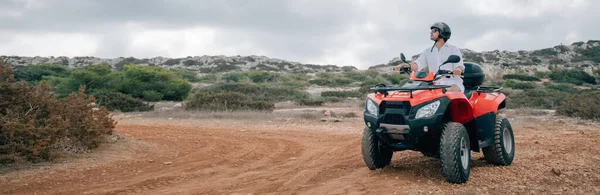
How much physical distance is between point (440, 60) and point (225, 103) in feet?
46.7

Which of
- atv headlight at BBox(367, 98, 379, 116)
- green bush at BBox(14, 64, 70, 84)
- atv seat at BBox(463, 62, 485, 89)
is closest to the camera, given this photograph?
atv headlight at BBox(367, 98, 379, 116)

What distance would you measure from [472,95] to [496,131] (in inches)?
26.7

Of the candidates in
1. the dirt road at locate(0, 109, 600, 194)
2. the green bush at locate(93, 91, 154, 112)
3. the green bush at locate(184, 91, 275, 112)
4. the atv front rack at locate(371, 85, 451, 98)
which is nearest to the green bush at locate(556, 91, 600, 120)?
the dirt road at locate(0, 109, 600, 194)

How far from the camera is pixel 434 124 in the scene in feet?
19.6

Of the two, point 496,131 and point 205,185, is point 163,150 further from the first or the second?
point 496,131

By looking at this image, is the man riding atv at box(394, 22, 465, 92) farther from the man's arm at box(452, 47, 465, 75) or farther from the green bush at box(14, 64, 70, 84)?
the green bush at box(14, 64, 70, 84)

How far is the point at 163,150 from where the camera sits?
10523 mm

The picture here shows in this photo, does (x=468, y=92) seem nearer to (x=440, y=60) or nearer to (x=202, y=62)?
(x=440, y=60)

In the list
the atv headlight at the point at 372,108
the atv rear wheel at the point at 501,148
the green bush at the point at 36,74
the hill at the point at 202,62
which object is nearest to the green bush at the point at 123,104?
the atv headlight at the point at 372,108

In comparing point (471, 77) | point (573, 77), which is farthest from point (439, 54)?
point (573, 77)

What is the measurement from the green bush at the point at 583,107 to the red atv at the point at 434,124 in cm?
1017

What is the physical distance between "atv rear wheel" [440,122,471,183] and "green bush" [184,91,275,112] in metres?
14.2

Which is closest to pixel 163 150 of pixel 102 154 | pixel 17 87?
pixel 102 154

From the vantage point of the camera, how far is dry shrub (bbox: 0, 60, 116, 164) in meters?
8.05
